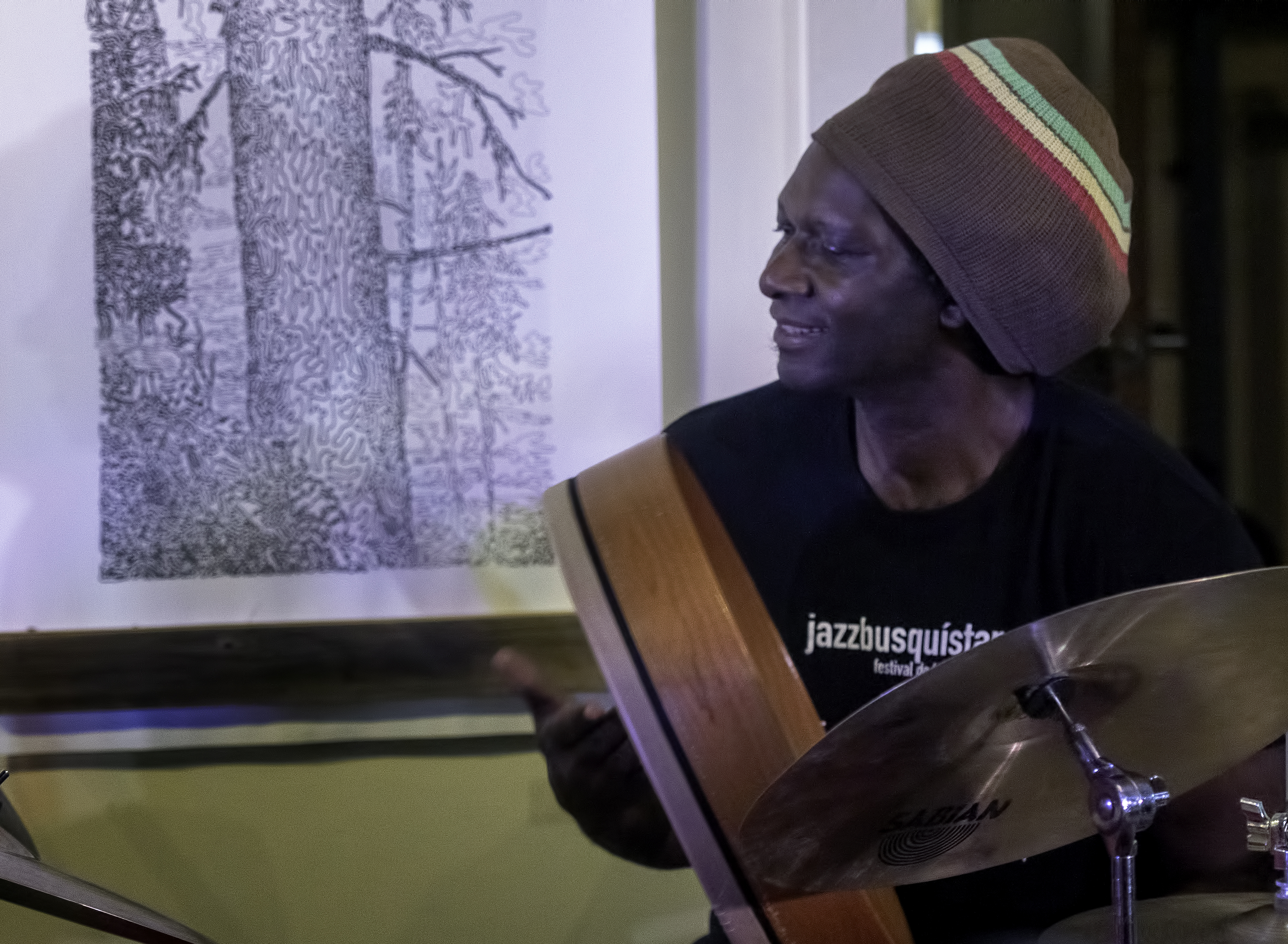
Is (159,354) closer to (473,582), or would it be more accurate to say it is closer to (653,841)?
(473,582)

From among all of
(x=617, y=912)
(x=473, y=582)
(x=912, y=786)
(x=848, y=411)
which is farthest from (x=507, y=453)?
(x=912, y=786)

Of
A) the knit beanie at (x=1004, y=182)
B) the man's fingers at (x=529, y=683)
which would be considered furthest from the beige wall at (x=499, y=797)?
the man's fingers at (x=529, y=683)

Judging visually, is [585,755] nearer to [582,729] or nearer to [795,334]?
[582,729]

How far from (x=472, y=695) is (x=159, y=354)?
1.55 ft

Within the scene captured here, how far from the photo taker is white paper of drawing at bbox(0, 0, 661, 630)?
1163 mm

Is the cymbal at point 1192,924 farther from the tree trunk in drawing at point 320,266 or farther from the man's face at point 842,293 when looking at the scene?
the tree trunk in drawing at point 320,266

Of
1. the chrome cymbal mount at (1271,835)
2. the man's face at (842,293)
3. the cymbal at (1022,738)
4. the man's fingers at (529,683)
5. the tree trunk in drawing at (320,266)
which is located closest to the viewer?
the cymbal at (1022,738)

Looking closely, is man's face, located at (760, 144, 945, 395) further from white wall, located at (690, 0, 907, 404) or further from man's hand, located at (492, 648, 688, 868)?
man's hand, located at (492, 648, 688, 868)

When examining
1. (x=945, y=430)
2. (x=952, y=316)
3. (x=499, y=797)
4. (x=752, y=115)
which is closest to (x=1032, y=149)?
(x=952, y=316)

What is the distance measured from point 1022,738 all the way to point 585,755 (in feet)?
1.12

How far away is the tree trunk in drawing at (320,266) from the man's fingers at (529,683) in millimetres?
361

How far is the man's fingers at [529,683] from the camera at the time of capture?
859mm

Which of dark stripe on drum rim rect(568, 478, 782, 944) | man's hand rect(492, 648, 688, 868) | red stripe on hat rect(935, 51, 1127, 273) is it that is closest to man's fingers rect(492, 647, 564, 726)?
man's hand rect(492, 648, 688, 868)

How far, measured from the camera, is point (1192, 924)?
71cm
